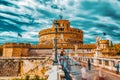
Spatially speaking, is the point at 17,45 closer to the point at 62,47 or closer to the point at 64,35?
the point at 62,47

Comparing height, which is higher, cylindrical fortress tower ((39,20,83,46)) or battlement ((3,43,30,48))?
cylindrical fortress tower ((39,20,83,46))

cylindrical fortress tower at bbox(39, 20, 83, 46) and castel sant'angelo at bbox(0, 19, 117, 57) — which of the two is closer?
castel sant'angelo at bbox(0, 19, 117, 57)

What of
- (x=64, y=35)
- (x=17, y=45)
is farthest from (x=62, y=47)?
(x=17, y=45)

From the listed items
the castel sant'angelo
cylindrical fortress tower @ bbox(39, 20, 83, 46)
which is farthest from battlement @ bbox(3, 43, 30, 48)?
cylindrical fortress tower @ bbox(39, 20, 83, 46)

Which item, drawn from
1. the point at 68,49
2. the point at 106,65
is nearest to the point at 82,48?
the point at 68,49

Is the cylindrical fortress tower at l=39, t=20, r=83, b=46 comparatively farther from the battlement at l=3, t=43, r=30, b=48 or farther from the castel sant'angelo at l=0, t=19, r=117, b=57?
the battlement at l=3, t=43, r=30, b=48

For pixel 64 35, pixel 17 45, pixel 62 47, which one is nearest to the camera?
pixel 17 45

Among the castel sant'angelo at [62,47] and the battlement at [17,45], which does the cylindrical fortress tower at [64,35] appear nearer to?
the castel sant'angelo at [62,47]

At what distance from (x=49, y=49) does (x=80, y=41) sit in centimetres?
1685

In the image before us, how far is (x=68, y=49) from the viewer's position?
55.0m

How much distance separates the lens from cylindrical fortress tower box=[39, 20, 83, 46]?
63344 millimetres

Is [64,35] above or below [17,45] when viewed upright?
above

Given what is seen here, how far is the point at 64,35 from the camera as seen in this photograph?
63.7 m

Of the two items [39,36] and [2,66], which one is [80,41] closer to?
[39,36]
